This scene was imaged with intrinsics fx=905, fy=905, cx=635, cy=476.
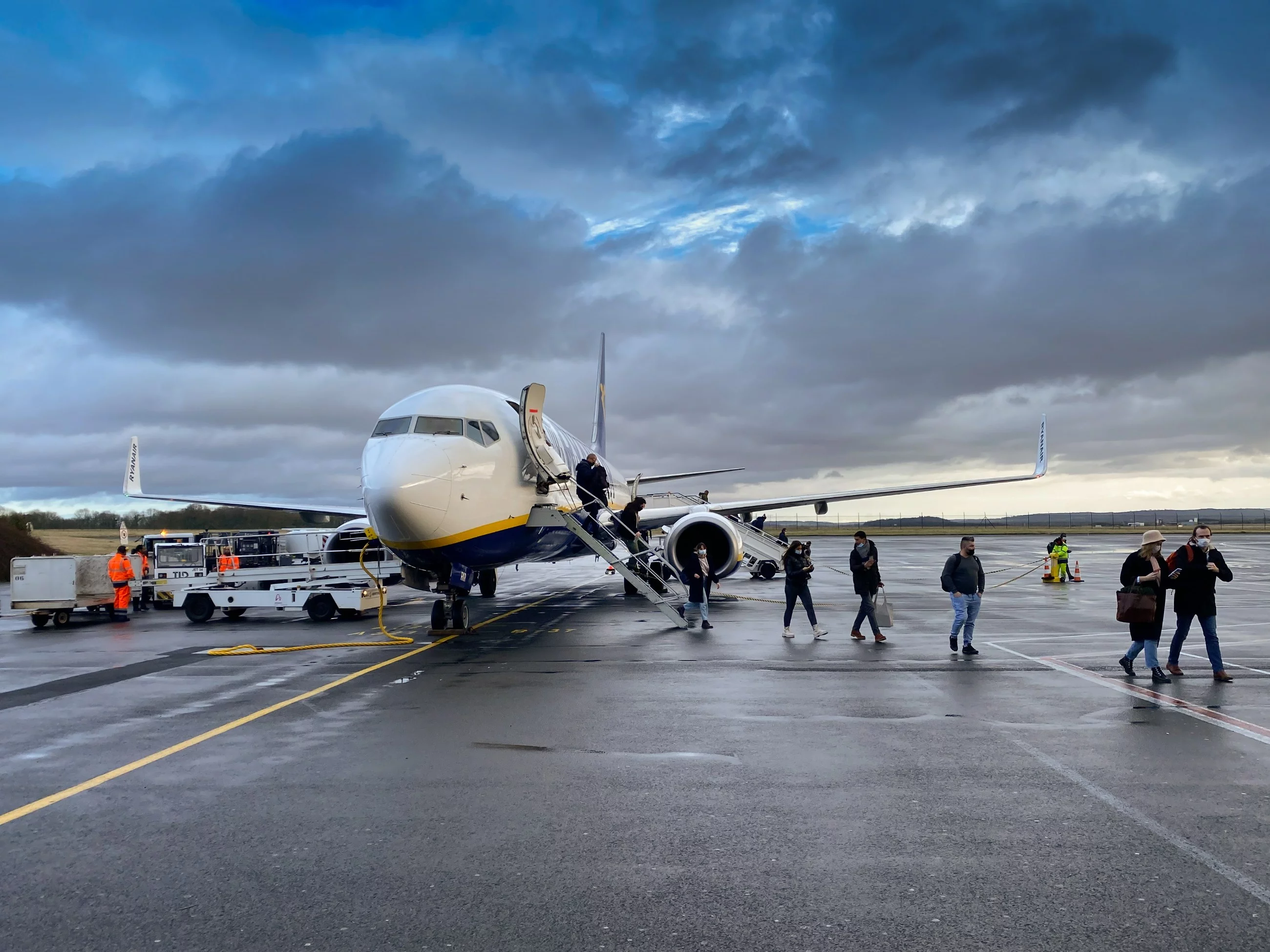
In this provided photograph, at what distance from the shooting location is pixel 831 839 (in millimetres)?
5277

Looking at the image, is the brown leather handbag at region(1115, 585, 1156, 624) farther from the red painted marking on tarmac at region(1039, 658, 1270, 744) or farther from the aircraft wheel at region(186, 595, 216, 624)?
the aircraft wheel at region(186, 595, 216, 624)

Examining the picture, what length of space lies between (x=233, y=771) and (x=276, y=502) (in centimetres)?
1975

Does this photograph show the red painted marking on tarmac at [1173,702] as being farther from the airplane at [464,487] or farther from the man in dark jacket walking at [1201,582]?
the airplane at [464,487]

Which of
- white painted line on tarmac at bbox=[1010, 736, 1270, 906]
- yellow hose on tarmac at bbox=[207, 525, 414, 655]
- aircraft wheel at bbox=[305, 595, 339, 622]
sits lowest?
yellow hose on tarmac at bbox=[207, 525, 414, 655]

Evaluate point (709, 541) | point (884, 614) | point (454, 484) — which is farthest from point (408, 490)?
point (709, 541)

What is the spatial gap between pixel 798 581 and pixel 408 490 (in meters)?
6.49

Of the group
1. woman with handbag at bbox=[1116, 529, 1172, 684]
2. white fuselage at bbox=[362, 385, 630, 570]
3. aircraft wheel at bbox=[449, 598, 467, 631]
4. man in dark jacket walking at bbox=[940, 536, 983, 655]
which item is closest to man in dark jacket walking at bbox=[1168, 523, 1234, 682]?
woman with handbag at bbox=[1116, 529, 1172, 684]

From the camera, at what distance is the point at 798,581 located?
15078 mm

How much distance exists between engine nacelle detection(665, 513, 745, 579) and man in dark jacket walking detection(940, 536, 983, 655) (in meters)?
7.29

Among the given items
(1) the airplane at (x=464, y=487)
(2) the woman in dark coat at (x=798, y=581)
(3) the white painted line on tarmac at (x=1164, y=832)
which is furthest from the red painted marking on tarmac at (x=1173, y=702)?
(1) the airplane at (x=464, y=487)

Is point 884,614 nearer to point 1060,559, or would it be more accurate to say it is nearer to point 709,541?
point 709,541

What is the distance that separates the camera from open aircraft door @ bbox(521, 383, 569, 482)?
15.6 metres

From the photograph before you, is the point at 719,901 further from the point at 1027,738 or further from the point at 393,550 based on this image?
the point at 393,550

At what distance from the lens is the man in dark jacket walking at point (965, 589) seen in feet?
42.7
